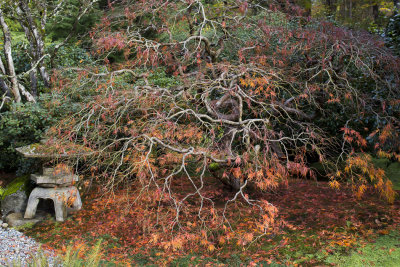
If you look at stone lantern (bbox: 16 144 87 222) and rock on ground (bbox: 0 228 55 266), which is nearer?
rock on ground (bbox: 0 228 55 266)

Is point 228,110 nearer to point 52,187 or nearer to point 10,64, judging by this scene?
point 52,187

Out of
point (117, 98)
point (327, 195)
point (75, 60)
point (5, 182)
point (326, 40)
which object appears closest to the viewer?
point (117, 98)

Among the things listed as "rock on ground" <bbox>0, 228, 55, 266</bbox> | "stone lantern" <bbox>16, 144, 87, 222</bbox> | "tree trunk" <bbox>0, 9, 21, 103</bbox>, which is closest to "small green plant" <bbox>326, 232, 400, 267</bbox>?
"rock on ground" <bbox>0, 228, 55, 266</bbox>

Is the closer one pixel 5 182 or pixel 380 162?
pixel 380 162

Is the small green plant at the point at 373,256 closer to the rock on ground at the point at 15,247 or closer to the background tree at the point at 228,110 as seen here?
the background tree at the point at 228,110

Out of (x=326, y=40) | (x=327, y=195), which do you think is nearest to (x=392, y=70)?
(x=326, y=40)

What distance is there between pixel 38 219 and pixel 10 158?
251cm

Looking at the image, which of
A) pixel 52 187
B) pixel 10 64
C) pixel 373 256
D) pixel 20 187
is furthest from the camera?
pixel 10 64

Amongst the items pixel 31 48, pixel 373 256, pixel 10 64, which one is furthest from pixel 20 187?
pixel 373 256

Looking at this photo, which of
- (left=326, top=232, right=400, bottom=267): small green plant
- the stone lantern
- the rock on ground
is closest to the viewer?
(left=326, top=232, right=400, bottom=267): small green plant

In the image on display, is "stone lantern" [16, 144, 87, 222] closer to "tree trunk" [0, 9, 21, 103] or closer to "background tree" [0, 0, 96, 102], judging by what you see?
"tree trunk" [0, 9, 21, 103]

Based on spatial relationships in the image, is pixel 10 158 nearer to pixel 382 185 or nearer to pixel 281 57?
pixel 281 57

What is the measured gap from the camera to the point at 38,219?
17.7 ft

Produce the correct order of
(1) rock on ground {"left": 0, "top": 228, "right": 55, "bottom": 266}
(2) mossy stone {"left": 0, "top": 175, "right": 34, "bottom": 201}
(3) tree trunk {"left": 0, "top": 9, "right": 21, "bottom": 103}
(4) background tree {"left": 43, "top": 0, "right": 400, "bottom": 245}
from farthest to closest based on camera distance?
(3) tree trunk {"left": 0, "top": 9, "right": 21, "bottom": 103} → (2) mossy stone {"left": 0, "top": 175, "right": 34, "bottom": 201} → (4) background tree {"left": 43, "top": 0, "right": 400, "bottom": 245} → (1) rock on ground {"left": 0, "top": 228, "right": 55, "bottom": 266}
